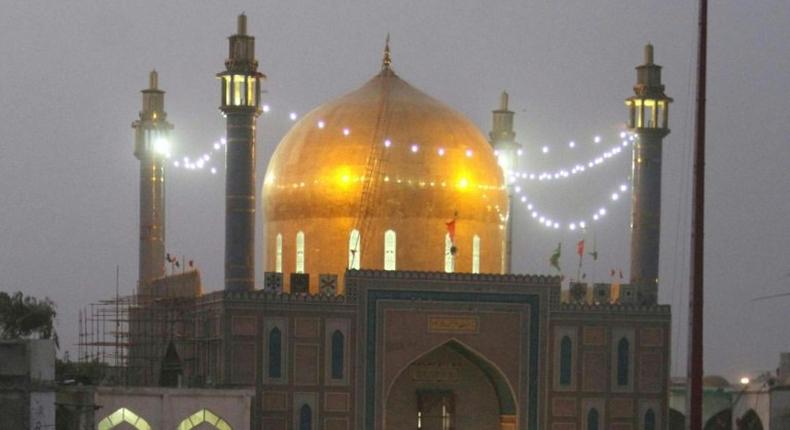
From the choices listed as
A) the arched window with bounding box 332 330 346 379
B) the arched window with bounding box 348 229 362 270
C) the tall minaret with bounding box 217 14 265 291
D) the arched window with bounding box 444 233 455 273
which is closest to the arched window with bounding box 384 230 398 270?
the arched window with bounding box 348 229 362 270

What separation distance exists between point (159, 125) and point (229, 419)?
11510 millimetres

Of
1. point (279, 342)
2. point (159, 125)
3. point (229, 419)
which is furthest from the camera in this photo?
point (159, 125)

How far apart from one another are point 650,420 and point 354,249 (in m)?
7.65

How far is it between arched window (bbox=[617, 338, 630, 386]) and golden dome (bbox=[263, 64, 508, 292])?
3.58 meters

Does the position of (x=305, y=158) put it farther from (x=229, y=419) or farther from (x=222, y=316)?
(x=229, y=419)

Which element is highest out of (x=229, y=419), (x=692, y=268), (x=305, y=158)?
(x=305, y=158)

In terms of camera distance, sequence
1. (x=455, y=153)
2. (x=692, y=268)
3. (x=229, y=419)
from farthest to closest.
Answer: (x=455, y=153), (x=229, y=419), (x=692, y=268)

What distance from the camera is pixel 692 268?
906 inches

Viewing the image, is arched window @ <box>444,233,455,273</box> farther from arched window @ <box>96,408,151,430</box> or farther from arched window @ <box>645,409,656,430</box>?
arched window @ <box>96,408,151,430</box>

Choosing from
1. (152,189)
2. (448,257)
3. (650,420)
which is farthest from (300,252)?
(650,420)

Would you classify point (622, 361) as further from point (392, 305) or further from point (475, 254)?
point (392, 305)

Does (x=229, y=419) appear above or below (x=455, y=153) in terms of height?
below

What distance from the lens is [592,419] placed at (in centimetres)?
4284

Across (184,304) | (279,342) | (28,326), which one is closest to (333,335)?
(279,342)
